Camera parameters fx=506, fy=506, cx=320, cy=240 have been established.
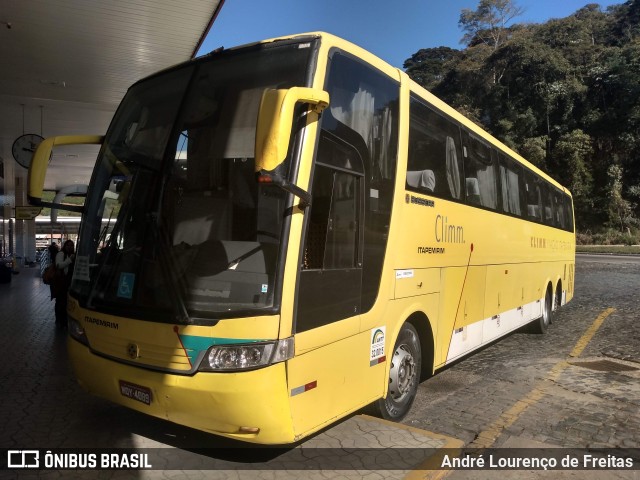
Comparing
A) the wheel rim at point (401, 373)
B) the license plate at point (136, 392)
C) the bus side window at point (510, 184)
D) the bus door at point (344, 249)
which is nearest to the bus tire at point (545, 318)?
the bus side window at point (510, 184)

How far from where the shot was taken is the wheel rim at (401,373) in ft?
16.0

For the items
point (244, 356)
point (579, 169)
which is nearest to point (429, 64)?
point (579, 169)

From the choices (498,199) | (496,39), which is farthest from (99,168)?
(496,39)

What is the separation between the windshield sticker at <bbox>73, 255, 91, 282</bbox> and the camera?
13.9 ft

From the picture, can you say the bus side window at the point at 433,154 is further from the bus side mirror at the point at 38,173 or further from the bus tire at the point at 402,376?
the bus side mirror at the point at 38,173

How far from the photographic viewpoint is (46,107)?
14.8 m

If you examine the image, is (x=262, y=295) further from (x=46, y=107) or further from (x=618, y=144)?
(x=618, y=144)

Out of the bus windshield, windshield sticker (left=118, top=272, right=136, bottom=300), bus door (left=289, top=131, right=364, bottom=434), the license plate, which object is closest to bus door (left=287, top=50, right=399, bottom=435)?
bus door (left=289, top=131, right=364, bottom=434)

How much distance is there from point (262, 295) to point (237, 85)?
165 cm

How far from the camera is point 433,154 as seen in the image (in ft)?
18.6

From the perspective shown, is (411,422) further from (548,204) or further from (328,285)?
(548,204)

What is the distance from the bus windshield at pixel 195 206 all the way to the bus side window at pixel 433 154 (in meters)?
1.86

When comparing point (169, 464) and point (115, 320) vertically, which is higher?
point (115, 320)

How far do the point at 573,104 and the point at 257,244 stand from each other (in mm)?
60676
